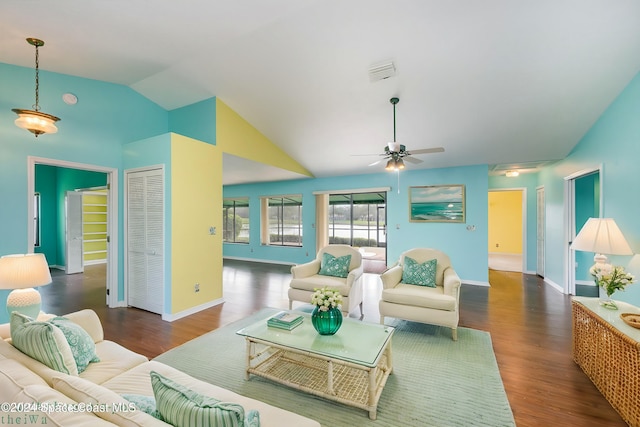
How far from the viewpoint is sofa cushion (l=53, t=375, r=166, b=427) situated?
92cm

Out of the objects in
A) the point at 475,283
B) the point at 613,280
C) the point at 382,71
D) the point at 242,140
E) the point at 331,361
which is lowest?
the point at 475,283

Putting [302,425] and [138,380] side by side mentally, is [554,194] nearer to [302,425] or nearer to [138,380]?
[302,425]

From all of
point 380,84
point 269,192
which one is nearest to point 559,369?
point 380,84

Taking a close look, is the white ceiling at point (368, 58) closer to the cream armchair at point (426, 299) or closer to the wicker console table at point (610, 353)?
the cream armchair at point (426, 299)

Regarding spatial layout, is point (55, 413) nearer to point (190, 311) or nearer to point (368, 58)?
point (190, 311)

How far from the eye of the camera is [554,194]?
222 inches

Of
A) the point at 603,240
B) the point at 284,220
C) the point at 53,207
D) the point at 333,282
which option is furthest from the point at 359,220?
the point at 53,207

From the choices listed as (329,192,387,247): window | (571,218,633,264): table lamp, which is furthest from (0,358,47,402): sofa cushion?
(329,192,387,247): window

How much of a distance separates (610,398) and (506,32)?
342 centimetres

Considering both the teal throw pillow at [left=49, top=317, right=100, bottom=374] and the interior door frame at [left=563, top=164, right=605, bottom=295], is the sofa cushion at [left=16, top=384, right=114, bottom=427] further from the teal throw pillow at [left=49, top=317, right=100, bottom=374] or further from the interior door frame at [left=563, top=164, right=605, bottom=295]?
the interior door frame at [left=563, top=164, right=605, bottom=295]

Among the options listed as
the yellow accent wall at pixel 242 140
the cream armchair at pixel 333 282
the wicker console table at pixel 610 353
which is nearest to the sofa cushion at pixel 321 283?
the cream armchair at pixel 333 282

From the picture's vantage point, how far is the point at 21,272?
2.10 m

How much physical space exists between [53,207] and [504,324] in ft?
33.8

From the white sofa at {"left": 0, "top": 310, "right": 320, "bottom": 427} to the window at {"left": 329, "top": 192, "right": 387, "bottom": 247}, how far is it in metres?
7.89
